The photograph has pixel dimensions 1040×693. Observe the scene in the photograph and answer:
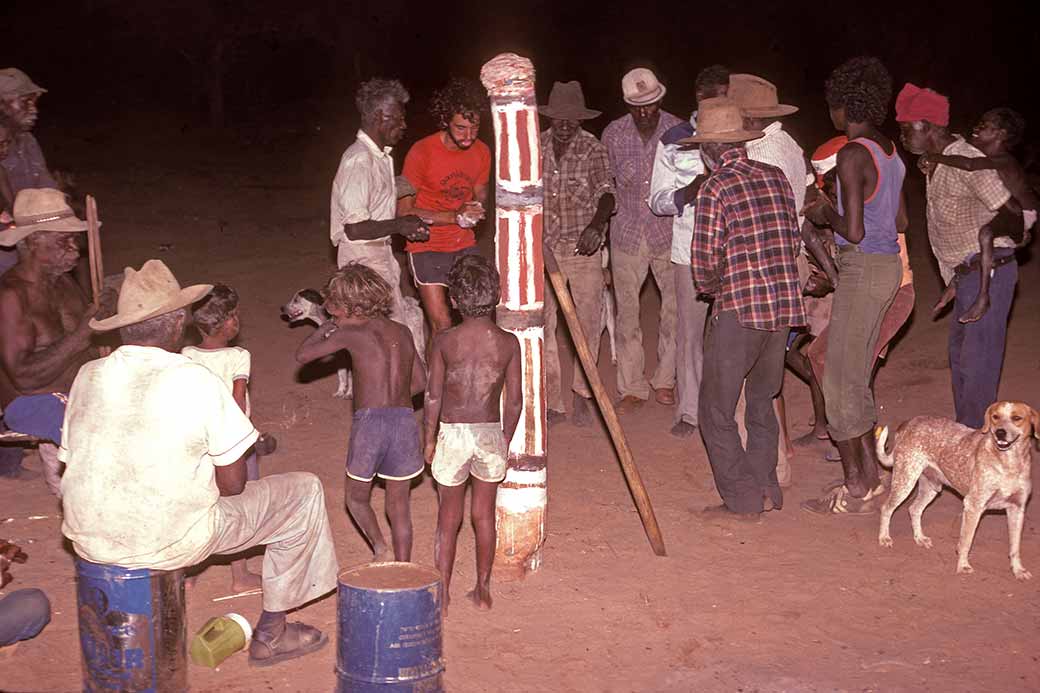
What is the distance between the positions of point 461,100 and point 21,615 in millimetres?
4035

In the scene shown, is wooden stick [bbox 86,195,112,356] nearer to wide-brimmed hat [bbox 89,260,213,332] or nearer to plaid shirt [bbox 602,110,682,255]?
wide-brimmed hat [bbox 89,260,213,332]

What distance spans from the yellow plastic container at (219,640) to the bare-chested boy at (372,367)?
92cm

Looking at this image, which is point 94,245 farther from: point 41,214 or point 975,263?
point 975,263

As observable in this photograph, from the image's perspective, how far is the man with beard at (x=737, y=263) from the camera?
6.79m

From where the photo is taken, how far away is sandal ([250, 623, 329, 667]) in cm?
566

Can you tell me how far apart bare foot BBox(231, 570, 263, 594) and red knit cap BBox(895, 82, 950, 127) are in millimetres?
4790

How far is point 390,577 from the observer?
496 centimetres

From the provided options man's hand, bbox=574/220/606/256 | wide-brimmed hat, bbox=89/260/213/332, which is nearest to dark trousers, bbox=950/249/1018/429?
man's hand, bbox=574/220/606/256

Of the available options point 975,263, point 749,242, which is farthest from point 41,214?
point 975,263

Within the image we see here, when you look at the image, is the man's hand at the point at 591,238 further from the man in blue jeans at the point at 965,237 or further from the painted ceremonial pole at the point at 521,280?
the painted ceremonial pole at the point at 521,280

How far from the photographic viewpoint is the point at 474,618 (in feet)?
20.3

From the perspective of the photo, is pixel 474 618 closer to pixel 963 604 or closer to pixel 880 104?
pixel 963 604

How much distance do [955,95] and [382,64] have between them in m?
17.0

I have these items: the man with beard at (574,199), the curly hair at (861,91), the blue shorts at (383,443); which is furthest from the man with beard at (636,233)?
the blue shorts at (383,443)
